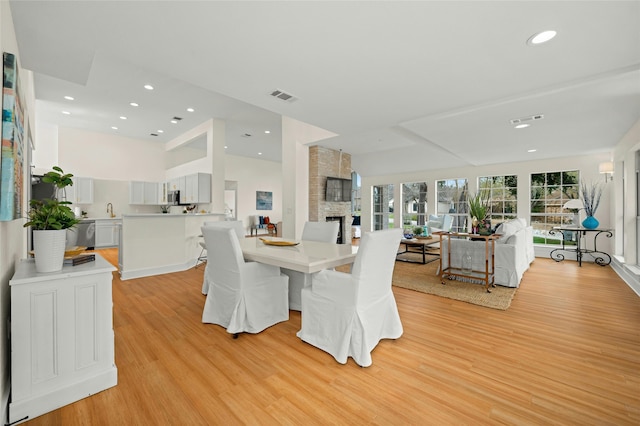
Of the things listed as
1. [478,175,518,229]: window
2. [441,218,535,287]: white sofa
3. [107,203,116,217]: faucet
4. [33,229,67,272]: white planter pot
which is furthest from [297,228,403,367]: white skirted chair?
[107,203,116,217]: faucet

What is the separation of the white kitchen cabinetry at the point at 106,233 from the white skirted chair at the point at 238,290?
6.17 meters

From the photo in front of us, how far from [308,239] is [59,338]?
258 centimetres

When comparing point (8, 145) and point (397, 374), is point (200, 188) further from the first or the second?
point (397, 374)

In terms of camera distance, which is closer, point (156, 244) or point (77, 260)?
point (77, 260)

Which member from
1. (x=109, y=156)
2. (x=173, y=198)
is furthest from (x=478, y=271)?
(x=109, y=156)

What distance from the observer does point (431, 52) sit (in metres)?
2.24

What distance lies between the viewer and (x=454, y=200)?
8078 millimetres

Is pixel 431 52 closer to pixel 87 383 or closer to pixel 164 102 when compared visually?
pixel 87 383

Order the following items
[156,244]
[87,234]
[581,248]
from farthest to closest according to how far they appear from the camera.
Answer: [87,234] → [581,248] → [156,244]

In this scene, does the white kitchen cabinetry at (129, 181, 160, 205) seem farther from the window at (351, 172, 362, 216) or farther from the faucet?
the window at (351, 172, 362, 216)

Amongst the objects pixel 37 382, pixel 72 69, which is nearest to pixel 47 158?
pixel 72 69

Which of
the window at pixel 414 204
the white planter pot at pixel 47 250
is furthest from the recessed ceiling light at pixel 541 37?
the window at pixel 414 204

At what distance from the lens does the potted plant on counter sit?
1.61m

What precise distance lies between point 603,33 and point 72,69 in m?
4.43
